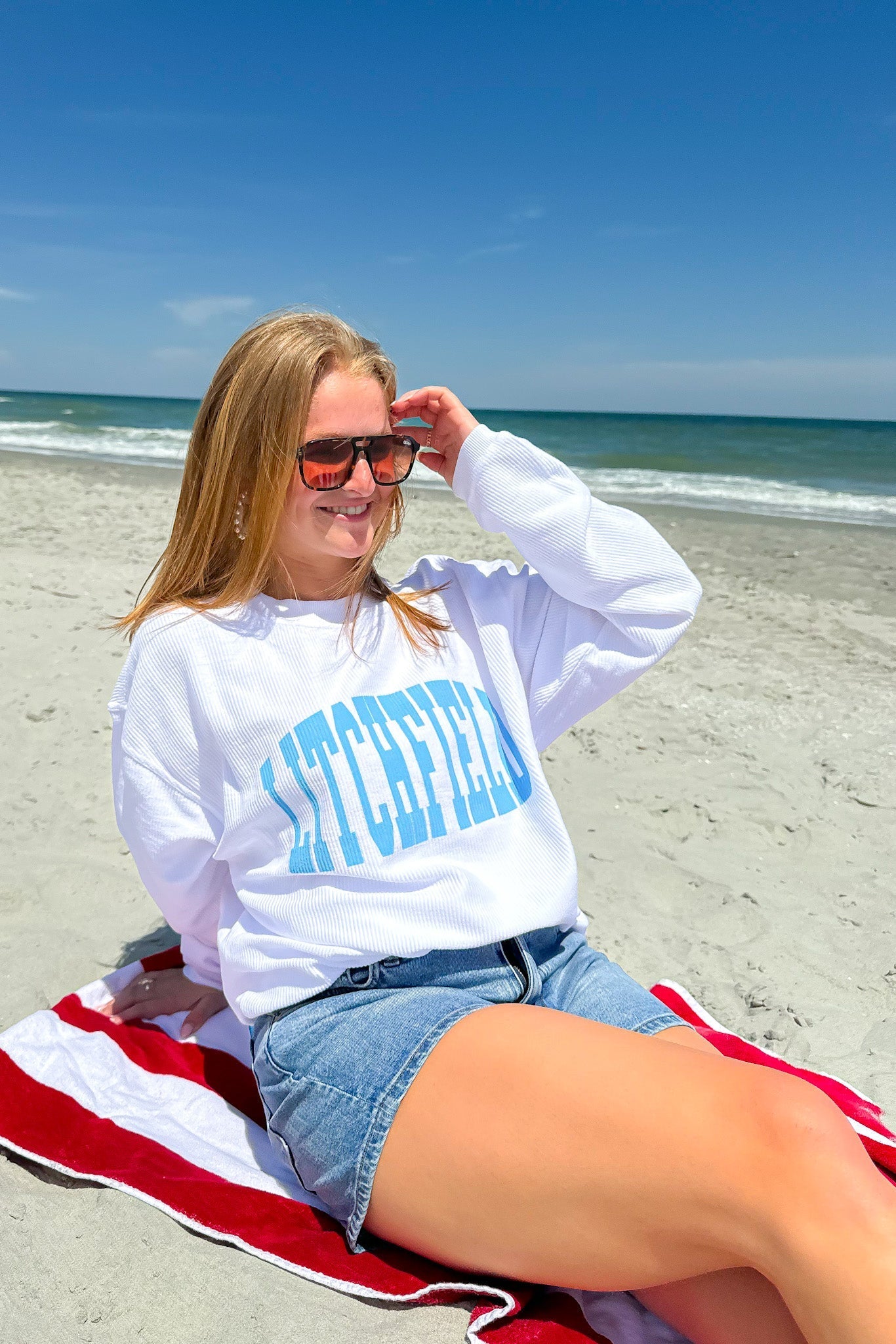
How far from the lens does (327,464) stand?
6.93 ft

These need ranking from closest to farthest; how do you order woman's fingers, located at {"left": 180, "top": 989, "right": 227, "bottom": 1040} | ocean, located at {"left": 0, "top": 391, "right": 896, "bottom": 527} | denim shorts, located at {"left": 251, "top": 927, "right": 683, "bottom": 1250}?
denim shorts, located at {"left": 251, "top": 927, "right": 683, "bottom": 1250} < woman's fingers, located at {"left": 180, "top": 989, "right": 227, "bottom": 1040} < ocean, located at {"left": 0, "top": 391, "right": 896, "bottom": 527}

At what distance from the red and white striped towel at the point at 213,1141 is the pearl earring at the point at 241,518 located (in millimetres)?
1317

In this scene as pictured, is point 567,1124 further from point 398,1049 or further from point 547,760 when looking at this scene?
point 547,760

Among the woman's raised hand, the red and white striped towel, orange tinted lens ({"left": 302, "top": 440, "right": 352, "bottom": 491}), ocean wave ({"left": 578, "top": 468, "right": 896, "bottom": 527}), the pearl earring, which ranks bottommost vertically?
the red and white striped towel

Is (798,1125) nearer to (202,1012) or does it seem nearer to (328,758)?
(328,758)

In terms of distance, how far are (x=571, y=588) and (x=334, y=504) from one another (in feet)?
1.98

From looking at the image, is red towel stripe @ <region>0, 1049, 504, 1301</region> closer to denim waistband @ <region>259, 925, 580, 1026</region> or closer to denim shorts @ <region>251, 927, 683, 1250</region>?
denim shorts @ <region>251, 927, 683, 1250</region>

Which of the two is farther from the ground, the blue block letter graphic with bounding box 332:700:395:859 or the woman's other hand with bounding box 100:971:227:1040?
the blue block letter graphic with bounding box 332:700:395:859

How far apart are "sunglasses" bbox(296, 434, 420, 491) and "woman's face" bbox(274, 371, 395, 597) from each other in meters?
0.02

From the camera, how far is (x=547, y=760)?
14.9 ft

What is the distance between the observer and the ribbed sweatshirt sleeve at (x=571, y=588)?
2.32 meters

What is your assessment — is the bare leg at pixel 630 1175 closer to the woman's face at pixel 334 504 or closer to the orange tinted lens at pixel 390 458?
the woman's face at pixel 334 504

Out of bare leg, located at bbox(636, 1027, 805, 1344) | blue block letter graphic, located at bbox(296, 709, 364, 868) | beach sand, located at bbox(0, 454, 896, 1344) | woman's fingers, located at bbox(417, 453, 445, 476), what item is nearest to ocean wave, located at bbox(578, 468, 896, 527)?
beach sand, located at bbox(0, 454, 896, 1344)

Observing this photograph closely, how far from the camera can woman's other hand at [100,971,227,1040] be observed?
2604mm
